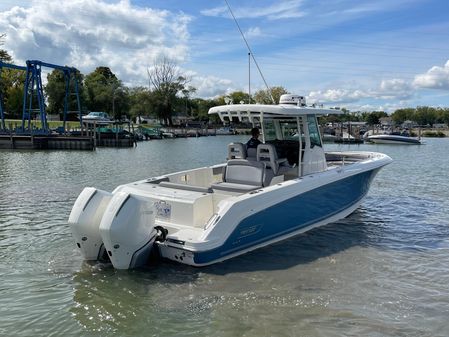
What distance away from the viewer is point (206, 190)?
27.5 feet

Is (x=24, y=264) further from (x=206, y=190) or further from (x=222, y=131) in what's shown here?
(x=222, y=131)

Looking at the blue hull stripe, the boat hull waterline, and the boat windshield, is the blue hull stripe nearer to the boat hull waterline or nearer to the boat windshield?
the boat hull waterline

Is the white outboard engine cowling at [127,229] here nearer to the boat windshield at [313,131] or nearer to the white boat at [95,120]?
the boat windshield at [313,131]

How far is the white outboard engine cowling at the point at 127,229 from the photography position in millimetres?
6469

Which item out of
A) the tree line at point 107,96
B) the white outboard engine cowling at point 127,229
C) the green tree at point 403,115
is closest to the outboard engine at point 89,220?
the white outboard engine cowling at point 127,229

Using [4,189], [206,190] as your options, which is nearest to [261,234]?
[206,190]

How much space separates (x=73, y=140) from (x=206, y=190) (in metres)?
35.1

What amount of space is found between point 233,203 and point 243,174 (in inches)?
77.1

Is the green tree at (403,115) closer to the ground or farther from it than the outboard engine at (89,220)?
farther from it

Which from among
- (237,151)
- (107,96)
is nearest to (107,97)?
(107,96)

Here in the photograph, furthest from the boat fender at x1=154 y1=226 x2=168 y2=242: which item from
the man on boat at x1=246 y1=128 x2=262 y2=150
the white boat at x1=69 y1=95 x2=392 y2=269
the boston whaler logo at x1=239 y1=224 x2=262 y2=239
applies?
the man on boat at x1=246 y1=128 x2=262 y2=150

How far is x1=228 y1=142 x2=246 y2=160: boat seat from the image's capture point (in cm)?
992

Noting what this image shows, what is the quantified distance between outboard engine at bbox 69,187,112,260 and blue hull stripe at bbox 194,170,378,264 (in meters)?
1.59

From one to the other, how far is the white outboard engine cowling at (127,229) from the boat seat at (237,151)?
11.0ft
